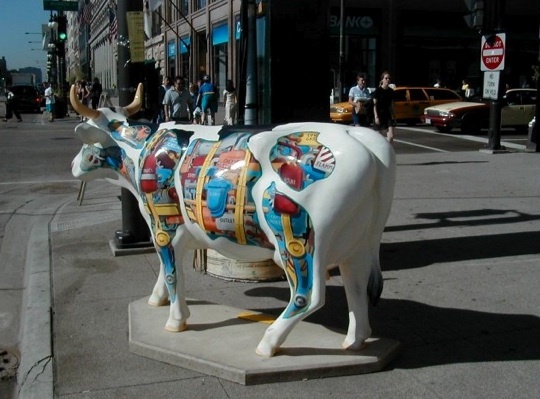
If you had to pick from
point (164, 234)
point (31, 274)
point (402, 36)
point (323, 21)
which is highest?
point (402, 36)

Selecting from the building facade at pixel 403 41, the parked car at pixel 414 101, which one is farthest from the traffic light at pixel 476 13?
the building facade at pixel 403 41

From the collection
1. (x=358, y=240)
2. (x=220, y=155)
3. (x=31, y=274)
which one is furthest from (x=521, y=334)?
(x=31, y=274)

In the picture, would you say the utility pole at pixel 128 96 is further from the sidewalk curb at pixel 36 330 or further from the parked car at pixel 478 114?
the parked car at pixel 478 114

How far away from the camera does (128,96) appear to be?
7.47 m

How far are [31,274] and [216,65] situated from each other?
34.4 m

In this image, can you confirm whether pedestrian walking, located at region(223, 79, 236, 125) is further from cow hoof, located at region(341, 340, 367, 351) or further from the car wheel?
cow hoof, located at region(341, 340, 367, 351)

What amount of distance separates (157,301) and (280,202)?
1.85m

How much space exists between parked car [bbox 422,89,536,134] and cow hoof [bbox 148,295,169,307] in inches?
735

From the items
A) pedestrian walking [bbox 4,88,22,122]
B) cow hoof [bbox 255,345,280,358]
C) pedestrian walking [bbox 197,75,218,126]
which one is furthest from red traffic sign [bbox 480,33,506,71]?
pedestrian walking [bbox 4,88,22,122]

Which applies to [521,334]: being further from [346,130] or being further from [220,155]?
[220,155]

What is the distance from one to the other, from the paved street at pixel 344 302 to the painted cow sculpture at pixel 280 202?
19.0 inches

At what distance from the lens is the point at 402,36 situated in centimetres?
3541

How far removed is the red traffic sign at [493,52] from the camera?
52.2 ft

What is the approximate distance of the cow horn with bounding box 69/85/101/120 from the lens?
186 inches
